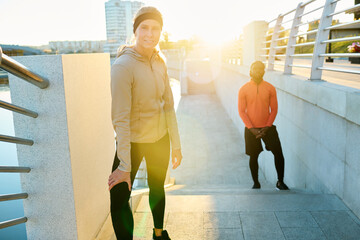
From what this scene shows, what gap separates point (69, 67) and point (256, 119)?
335 cm

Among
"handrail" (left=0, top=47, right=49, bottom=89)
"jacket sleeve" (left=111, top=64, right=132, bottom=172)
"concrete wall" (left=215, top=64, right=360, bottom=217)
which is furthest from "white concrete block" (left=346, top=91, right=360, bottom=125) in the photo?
"handrail" (left=0, top=47, right=49, bottom=89)

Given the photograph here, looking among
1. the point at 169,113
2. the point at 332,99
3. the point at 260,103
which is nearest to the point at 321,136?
the point at 332,99

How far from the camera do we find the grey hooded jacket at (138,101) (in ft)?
7.20

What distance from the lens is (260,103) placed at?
5.01m

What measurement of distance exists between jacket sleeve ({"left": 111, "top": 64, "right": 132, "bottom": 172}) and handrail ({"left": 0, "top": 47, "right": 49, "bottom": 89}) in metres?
0.43

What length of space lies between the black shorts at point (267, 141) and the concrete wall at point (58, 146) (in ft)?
9.99

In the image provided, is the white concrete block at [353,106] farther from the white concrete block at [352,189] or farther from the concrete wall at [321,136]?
the white concrete block at [352,189]

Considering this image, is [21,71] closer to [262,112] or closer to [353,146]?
[353,146]

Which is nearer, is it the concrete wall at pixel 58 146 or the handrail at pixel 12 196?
the handrail at pixel 12 196

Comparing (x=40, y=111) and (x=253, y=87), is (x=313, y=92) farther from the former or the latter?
(x=40, y=111)

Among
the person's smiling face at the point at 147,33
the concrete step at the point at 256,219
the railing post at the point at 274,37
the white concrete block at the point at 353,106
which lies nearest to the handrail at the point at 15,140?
the person's smiling face at the point at 147,33

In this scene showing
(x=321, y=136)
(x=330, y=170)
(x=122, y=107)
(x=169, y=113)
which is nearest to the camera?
(x=122, y=107)

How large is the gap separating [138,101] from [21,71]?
76 cm

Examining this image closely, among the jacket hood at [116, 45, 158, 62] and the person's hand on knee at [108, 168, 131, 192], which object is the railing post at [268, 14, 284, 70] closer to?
the jacket hood at [116, 45, 158, 62]
